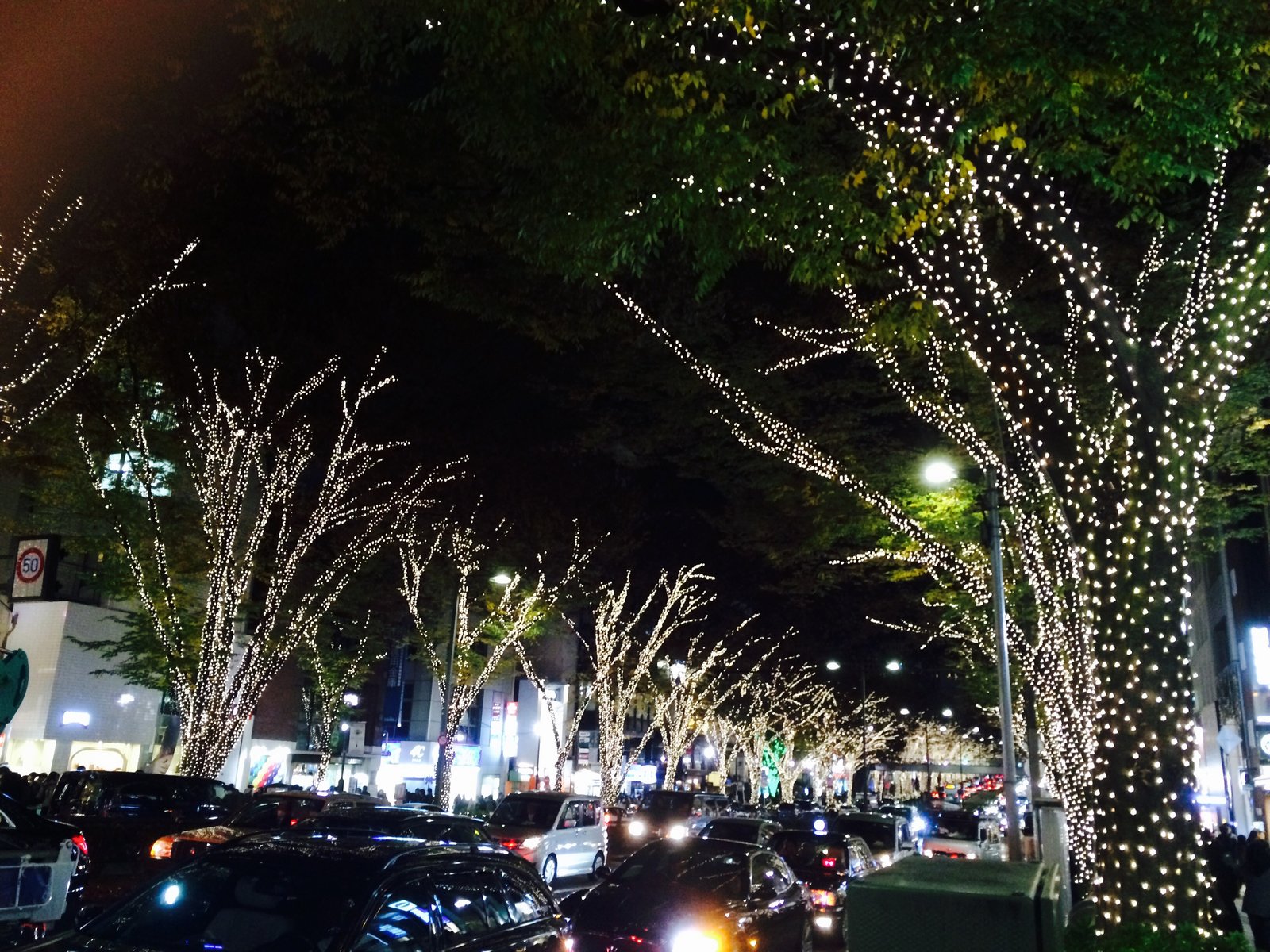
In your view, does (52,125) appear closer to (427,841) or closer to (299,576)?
(427,841)

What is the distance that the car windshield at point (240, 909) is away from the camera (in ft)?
16.6

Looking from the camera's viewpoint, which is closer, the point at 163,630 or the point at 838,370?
the point at 838,370

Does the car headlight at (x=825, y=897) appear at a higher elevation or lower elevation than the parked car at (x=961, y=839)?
lower

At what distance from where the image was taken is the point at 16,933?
7.14 metres

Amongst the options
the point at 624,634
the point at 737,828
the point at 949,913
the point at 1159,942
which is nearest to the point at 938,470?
the point at 737,828

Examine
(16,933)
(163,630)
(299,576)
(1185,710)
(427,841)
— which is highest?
(299,576)

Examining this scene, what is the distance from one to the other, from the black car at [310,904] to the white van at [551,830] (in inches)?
462

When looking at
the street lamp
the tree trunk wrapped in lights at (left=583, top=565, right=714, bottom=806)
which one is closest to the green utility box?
the street lamp

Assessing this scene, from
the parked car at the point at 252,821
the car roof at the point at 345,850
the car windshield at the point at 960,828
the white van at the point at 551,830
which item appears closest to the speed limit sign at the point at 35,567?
the parked car at the point at 252,821

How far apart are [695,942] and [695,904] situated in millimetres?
692

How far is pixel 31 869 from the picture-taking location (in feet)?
24.4

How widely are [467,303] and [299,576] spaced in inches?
701

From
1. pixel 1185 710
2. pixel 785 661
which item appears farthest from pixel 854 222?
pixel 785 661

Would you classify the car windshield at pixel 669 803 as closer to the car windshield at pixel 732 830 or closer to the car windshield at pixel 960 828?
the car windshield at pixel 960 828
